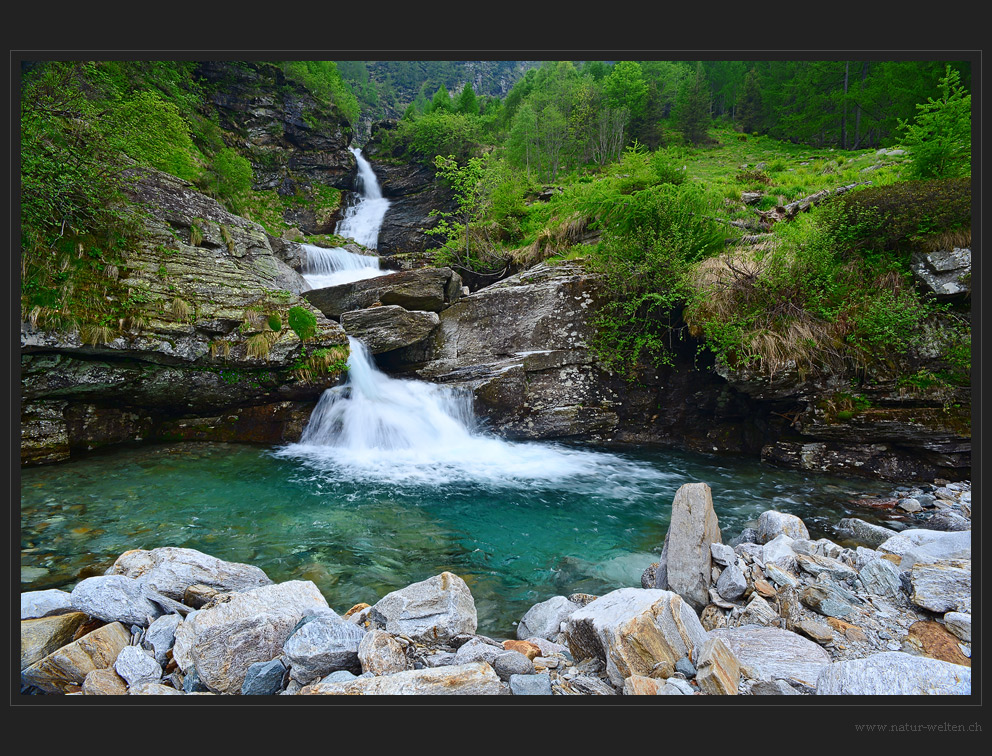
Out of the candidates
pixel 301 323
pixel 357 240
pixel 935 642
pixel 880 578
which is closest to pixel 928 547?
pixel 880 578

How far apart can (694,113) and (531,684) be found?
37.9 m

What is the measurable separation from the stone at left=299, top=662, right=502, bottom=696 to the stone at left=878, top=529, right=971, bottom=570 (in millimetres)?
3849

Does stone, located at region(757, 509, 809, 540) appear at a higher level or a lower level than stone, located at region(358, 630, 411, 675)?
lower

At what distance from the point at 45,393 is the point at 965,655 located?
1193 centimetres

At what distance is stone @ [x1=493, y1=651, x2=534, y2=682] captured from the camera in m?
2.37

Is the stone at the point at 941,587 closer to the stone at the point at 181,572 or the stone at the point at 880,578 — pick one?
the stone at the point at 880,578

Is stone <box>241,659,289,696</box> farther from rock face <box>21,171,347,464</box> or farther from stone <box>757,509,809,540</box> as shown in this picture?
rock face <box>21,171,347,464</box>

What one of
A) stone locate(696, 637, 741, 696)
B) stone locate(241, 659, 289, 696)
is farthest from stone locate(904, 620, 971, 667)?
stone locate(241, 659, 289, 696)

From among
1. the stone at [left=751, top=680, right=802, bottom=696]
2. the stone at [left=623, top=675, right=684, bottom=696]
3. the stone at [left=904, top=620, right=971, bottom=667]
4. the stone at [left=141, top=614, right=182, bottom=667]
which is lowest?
the stone at [left=904, top=620, right=971, bottom=667]

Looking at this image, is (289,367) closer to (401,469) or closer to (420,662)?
(401,469)

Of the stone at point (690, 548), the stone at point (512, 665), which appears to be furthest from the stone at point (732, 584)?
the stone at point (512, 665)

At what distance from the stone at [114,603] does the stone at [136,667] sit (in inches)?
16.9

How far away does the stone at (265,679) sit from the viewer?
2.28 m

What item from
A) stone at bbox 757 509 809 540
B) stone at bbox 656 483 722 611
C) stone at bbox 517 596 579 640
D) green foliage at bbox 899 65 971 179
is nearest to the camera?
stone at bbox 517 596 579 640
